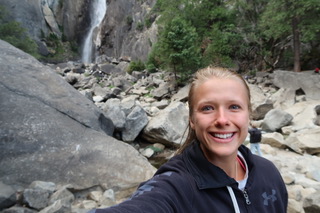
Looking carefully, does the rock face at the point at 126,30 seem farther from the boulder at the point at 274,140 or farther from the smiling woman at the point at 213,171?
the smiling woman at the point at 213,171

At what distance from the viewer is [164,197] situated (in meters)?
1.11

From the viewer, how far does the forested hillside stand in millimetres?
12906

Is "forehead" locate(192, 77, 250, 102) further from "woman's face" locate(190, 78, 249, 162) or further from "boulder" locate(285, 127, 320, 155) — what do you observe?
"boulder" locate(285, 127, 320, 155)

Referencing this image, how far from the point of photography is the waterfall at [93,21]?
137 ft

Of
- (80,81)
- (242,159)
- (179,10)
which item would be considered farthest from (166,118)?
(179,10)

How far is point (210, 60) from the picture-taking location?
16.4 m

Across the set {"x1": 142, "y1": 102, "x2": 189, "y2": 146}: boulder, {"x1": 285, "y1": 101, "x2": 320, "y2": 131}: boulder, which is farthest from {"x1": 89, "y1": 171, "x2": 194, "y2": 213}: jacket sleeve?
{"x1": 285, "y1": 101, "x2": 320, "y2": 131}: boulder

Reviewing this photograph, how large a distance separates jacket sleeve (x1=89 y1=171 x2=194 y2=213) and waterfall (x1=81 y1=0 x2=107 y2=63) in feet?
140

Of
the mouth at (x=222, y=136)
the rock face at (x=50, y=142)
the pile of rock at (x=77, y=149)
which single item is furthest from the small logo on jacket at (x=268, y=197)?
the rock face at (x=50, y=142)

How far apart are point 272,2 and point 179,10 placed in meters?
7.44

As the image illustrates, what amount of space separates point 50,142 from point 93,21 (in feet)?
139

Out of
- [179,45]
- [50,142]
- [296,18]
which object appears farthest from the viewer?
[179,45]

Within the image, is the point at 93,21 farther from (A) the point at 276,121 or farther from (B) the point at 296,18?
(A) the point at 276,121

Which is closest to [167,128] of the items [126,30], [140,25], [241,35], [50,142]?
Result: [50,142]
